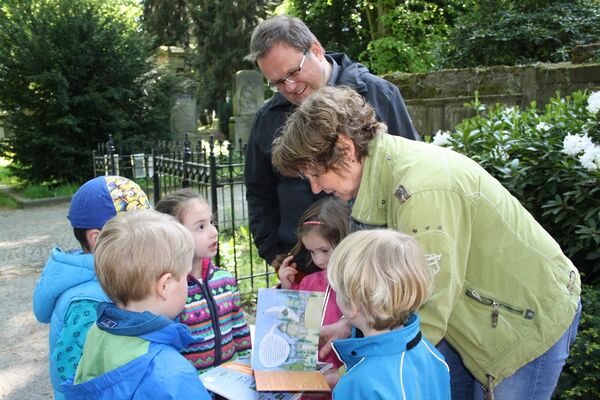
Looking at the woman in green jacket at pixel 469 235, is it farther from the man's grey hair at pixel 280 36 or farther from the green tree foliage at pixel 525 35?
the green tree foliage at pixel 525 35

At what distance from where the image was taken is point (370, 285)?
5.01 ft

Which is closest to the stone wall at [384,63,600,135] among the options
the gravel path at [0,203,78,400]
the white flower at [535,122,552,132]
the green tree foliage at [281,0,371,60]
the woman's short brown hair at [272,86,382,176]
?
the white flower at [535,122,552,132]

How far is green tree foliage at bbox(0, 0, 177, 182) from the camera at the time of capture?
12.2 meters

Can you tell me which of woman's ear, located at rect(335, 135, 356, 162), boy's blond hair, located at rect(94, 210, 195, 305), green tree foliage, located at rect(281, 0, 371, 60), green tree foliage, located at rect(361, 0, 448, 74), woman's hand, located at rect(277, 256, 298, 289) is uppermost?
green tree foliage, located at rect(281, 0, 371, 60)

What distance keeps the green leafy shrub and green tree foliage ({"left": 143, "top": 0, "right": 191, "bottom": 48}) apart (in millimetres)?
24028

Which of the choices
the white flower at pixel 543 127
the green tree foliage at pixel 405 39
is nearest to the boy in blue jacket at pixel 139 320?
the white flower at pixel 543 127

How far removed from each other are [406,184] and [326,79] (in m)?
1.33

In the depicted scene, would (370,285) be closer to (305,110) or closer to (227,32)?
(305,110)

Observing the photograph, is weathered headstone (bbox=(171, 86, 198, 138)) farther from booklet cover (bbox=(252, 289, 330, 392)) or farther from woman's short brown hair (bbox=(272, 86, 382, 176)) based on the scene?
woman's short brown hair (bbox=(272, 86, 382, 176))

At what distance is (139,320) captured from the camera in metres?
1.69

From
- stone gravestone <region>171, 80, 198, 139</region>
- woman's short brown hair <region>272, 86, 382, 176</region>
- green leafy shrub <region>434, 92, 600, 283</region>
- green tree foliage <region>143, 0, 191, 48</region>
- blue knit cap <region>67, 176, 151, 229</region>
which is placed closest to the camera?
woman's short brown hair <region>272, 86, 382, 176</region>

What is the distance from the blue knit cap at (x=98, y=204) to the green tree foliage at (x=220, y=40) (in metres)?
22.2

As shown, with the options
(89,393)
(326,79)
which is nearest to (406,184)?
(89,393)

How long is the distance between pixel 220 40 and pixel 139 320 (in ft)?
77.4
